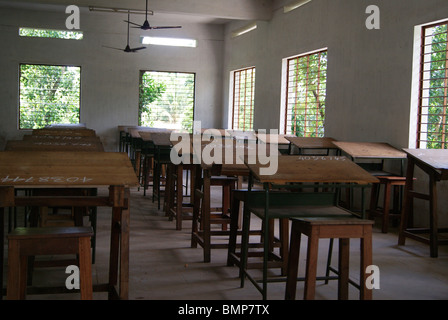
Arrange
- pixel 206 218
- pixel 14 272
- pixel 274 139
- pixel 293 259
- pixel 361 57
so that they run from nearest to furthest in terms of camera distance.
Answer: pixel 14 272
pixel 293 259
pixel 206 218
pixel 361 57
pixel 274 139

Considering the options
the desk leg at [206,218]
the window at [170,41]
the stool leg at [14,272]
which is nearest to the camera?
the stool leg at [14,272]

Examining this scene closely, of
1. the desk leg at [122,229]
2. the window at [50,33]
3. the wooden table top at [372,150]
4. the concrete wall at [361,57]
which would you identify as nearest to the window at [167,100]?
the window at [50,33]

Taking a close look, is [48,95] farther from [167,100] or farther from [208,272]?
[208,272]

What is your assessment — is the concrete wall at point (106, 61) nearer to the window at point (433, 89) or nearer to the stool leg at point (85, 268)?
the window at point (433, 89)

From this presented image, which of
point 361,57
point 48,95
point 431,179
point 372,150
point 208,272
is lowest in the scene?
point 208,272

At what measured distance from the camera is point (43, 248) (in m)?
2.36

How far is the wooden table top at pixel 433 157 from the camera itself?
444 centimetres

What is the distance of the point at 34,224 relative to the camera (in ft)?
12.1

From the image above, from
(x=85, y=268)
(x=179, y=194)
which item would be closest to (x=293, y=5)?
(x=179, y=194)

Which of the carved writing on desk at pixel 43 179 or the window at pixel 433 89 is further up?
the window at pixel 433 89

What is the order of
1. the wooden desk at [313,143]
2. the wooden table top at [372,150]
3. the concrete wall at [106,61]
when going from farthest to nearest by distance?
the concrete wall at [106,61] < the wooden desk at [313,143] < the wooden table top at [372,150]

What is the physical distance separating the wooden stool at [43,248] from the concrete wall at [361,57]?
430cm

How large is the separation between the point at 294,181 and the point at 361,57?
179 inches

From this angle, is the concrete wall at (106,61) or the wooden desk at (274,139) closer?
the wooden desk at (274,139)
